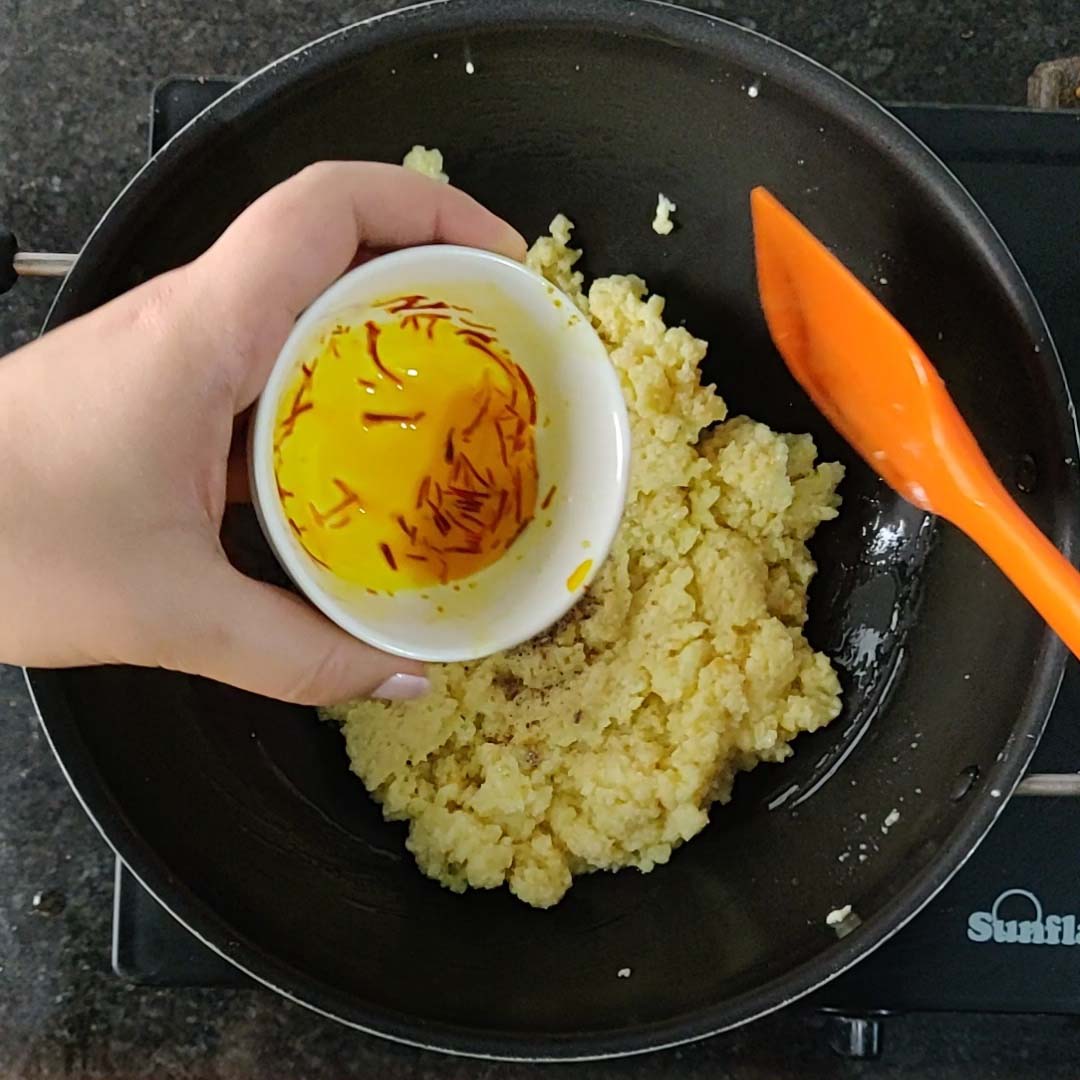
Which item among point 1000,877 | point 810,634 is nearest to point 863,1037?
point 1000,877

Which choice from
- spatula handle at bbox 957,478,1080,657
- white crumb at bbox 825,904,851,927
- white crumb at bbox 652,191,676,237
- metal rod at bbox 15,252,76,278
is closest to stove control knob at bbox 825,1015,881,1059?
white crumb at bbox 825,904,851,927

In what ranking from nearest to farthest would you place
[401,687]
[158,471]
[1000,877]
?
[158,471], [401,687], [1000,877]

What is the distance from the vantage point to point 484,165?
91 centimetres

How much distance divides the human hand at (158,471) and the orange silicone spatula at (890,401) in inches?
12.4

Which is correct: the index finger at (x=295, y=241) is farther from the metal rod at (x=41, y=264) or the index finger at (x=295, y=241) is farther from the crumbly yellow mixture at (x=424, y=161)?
the metal rod at (x=41, y=264)

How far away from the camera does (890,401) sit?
2.64 ft

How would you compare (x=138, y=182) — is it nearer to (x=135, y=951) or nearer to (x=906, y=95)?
(x=135, y=951)

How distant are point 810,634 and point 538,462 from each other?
0.27 m

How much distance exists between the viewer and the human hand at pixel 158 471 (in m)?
0.68

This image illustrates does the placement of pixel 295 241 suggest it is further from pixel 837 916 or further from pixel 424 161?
pixel 837 916

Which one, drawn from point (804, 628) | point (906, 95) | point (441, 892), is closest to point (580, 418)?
point (804, 628)

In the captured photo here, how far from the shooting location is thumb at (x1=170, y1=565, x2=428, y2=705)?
700mm

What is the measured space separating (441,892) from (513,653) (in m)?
0.18

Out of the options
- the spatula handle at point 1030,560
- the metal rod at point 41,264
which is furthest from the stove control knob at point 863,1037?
the metal rod at point 41,264
